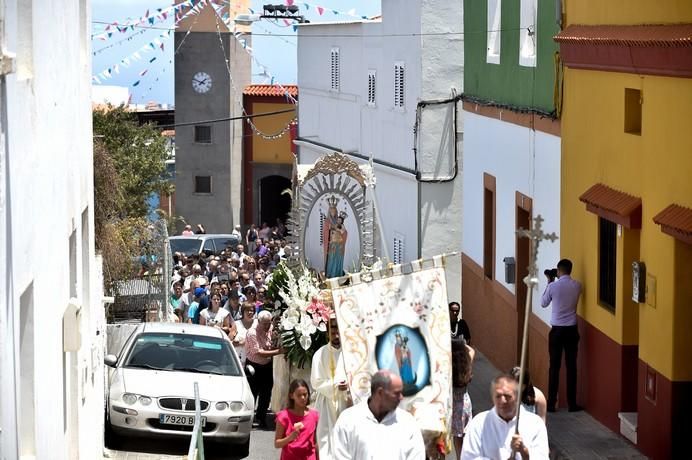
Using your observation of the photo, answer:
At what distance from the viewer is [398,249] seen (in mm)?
31266

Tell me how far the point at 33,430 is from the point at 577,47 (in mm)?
9798

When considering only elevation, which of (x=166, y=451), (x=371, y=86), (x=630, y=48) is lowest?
(x=166, y=451)

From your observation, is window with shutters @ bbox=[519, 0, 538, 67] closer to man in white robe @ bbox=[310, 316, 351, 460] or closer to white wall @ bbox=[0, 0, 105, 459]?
white wall @ bbox=[0, 0, 105, 459]

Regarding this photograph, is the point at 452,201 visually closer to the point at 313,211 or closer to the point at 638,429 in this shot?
the point at 313,211

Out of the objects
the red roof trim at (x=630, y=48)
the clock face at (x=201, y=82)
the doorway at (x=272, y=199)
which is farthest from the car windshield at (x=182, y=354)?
the doorway at (x=272, y=199)

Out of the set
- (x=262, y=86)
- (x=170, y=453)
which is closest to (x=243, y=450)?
(x=170, y=453)

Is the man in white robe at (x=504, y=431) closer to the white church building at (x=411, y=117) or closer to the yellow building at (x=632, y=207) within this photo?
the yellow building at (x=632, y=207)

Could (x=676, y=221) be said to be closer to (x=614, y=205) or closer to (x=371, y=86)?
(x=614, y=205)

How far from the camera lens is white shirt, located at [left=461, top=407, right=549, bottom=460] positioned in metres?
9.20

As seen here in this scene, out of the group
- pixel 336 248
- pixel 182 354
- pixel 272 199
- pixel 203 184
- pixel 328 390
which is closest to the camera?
pixel 328 390

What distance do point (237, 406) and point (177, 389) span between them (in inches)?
28.0

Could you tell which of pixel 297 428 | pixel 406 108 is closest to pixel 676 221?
pixel 297 428

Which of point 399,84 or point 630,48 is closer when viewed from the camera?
point 630,48

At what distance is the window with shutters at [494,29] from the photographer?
22.7 meters
